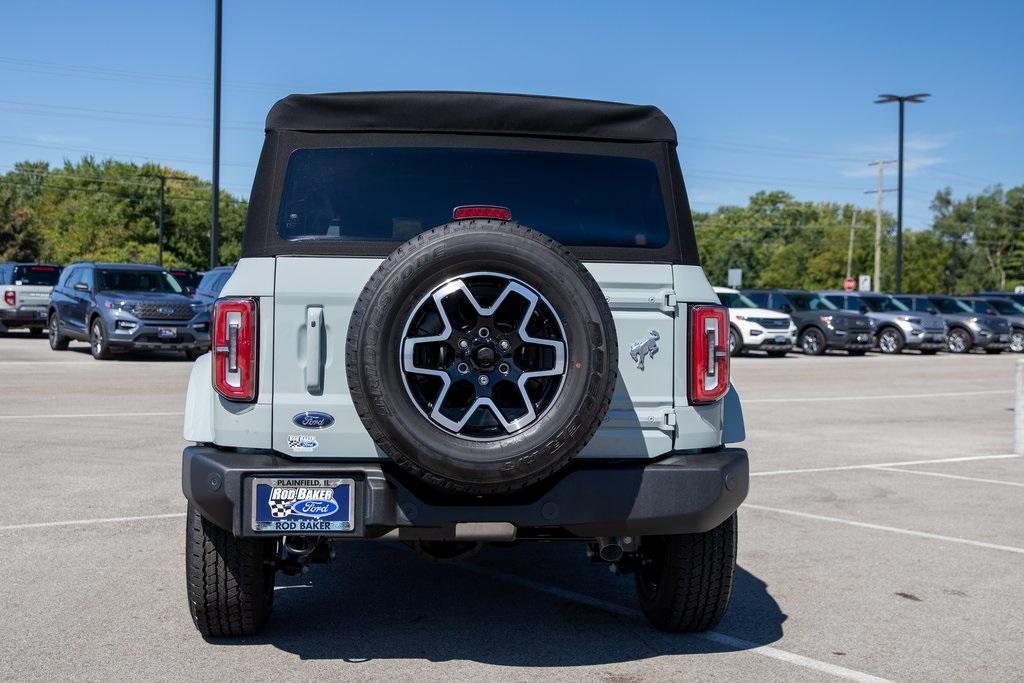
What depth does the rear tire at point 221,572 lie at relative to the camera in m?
4.54

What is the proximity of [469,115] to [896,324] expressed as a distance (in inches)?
1248

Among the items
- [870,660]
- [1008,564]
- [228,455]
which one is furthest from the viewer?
[1008,564]

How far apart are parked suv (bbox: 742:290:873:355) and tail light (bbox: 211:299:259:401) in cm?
2849

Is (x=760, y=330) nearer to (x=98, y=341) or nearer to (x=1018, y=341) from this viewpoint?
(x=1018, y=341)

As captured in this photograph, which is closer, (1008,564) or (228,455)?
(228,455)

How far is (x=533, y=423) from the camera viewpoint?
4039 millimetres

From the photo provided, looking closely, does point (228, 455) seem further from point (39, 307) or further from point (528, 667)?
point (39, 307)

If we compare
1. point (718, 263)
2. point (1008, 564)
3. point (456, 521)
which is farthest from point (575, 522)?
point (718, 263)

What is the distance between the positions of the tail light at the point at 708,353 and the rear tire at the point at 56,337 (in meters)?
21.0

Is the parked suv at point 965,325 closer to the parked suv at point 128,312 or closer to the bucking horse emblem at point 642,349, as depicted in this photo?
the parked suv at point 128,312

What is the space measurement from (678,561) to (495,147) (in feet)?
5.95

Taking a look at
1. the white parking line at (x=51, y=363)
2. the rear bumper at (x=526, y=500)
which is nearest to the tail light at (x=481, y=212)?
the rear bumper at (x=526, y=500)

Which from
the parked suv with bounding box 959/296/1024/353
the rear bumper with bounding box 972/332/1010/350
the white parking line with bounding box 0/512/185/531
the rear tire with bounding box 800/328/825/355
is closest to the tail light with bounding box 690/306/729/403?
the white parking line with bounding box 0/512/185/531

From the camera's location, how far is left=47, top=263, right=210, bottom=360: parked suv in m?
21.2
